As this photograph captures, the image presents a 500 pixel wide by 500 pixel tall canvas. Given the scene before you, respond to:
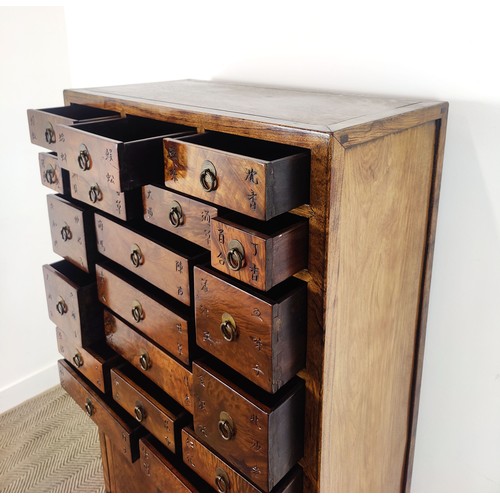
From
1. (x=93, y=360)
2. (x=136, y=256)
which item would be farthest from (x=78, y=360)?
(x=136, y=256)

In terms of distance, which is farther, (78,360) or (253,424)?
(78,360)

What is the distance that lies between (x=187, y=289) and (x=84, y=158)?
26 cm

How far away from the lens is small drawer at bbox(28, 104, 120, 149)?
0.91 m

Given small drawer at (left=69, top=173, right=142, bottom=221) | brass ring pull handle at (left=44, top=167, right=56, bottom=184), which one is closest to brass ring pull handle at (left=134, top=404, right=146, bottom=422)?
small drawer at (left=69, top=173, right=142, bottom=221)

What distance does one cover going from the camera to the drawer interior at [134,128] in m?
0.91

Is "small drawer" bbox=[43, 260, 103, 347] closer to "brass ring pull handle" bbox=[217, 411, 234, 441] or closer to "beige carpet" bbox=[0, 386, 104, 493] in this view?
"brass ring pull handle" bbox=[217, 411, 234, 441]

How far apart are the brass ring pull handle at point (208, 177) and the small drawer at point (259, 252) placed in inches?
1.6

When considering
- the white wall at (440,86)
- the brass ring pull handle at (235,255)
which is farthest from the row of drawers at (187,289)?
the white wall at (440,86)

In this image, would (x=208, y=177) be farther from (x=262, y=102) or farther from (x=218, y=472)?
(x=218, y=472)

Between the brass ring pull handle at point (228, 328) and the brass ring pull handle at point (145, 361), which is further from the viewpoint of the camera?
the brass ring pull handle at point (145, 361)

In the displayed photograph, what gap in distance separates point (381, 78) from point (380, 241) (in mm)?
327

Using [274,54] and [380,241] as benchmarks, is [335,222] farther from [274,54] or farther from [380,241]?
[274,54]

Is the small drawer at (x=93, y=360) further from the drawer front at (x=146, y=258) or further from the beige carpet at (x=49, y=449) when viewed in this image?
the beige carpet at (x=49, y=449)

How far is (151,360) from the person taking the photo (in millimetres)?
901
